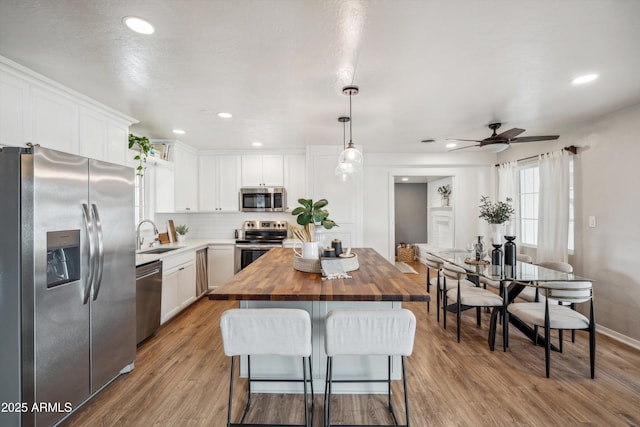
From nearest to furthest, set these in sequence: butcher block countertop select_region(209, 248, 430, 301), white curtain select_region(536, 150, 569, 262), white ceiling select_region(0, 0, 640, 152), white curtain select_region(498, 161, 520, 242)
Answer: white ceiling select_region(0, 0, 640, 152), butcher block countertop select_region(209, 248, 430, 301), white curtain select_region(536, 150, 569, 262), white curtain select_region(498, 161, 520, 242)

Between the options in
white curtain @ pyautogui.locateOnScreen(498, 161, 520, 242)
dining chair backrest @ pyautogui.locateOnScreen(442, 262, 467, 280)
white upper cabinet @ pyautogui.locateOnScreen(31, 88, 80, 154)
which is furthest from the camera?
white curtain @ pyautogui.locateOnScreen(498, 161, 520, 242)

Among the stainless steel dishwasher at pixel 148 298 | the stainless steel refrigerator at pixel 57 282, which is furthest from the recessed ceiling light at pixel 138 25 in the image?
the stainless steel dishwasher at pixel 148 298

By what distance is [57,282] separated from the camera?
1.90 metres

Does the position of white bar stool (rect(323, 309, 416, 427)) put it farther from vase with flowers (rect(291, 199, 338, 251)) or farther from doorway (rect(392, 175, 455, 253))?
doorway (rect(392, 175, 455, 253))

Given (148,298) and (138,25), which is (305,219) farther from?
(148,298)

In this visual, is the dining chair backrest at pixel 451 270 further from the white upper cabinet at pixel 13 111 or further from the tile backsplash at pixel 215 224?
the white upper cabinet at pixel 13 111

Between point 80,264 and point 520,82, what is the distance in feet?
11.9

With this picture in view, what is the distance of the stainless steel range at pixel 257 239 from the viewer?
4.80m

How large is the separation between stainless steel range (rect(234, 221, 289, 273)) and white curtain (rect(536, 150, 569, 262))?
150 inches

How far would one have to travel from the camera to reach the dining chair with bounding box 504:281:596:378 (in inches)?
97.0

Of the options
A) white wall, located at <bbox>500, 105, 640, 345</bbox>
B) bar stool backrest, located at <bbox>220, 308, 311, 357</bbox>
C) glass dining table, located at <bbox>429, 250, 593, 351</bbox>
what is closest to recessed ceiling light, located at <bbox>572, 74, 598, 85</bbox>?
white wall, located at <bbox>500, 105, 640, 345</bbox>

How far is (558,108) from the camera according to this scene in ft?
10.4

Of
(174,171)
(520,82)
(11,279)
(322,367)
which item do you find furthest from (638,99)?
(174,171)

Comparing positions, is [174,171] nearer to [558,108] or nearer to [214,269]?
[214,269]
